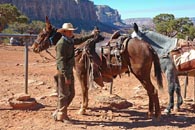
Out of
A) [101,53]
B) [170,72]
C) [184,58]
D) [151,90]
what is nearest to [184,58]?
[184,58]

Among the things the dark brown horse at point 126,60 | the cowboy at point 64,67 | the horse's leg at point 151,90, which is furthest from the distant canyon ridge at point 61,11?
the cowboy at point 64,67

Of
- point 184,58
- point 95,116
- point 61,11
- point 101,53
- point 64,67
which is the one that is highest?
point 61,11

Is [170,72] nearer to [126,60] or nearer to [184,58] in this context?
[184,58]

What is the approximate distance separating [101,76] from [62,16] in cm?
14513

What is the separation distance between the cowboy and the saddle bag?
8.23 ft

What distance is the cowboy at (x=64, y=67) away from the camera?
632cm

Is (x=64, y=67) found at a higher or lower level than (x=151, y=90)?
higher

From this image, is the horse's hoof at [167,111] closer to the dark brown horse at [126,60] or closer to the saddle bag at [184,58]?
the dark brown horse at [126,60]

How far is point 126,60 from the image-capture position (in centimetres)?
714

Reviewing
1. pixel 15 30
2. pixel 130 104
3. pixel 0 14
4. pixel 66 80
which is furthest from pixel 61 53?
pixel 15 30

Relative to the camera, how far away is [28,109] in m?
7.48

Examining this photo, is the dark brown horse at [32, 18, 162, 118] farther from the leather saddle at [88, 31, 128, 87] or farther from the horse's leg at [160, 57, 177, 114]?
the horse's leg at [160, 57, 177, 114]

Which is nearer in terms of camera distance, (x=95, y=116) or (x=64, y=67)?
(x=64, y=67)

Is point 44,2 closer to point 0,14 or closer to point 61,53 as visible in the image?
point 0,14
